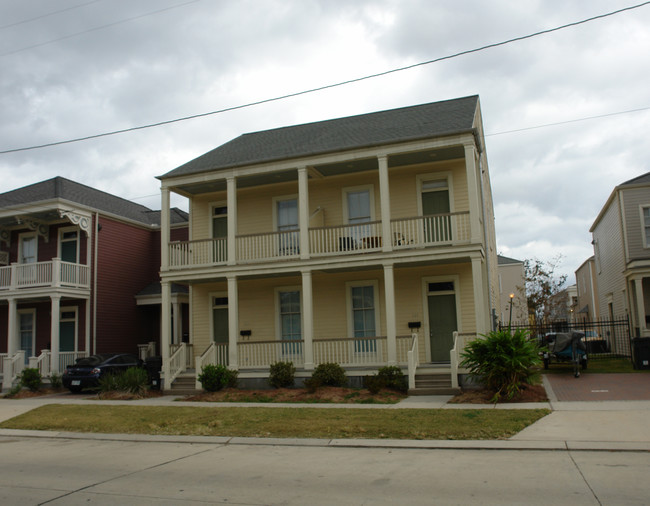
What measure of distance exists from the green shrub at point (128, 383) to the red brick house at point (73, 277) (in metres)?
4.62

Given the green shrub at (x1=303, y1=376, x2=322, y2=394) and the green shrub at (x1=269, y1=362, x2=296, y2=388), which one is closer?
the green shrub at (x1=303, y1=376, x2=322, y2=394)

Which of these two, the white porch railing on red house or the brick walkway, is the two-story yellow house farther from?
the white porch railing on red house

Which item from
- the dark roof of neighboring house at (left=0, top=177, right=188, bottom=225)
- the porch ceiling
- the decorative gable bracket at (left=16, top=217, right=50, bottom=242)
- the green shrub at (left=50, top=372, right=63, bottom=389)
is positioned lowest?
the green shrub at (left=50, top=372, right=63, bottom=389)

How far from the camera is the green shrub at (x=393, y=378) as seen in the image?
50.5 ft

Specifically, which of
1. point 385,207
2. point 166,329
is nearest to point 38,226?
point 166,329

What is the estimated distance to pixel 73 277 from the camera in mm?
22047

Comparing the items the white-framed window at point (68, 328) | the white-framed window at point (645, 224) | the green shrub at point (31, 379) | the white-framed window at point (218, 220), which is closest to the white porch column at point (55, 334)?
the green shrub at point (31, 379)

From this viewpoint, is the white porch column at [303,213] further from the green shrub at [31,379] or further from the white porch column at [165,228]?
the green shrub at [31,379]

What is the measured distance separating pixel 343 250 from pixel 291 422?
7225 mm

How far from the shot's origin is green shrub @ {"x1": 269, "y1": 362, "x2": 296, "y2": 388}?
1662cm

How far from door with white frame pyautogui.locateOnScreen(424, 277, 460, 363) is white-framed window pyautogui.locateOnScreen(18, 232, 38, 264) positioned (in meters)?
16.1

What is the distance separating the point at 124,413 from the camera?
13703 mm

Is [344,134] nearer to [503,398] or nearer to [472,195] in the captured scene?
[472,195]

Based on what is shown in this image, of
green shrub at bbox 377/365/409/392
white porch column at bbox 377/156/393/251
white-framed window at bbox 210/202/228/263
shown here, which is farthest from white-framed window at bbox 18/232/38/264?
green shrub at bbox 377/365/409/392
